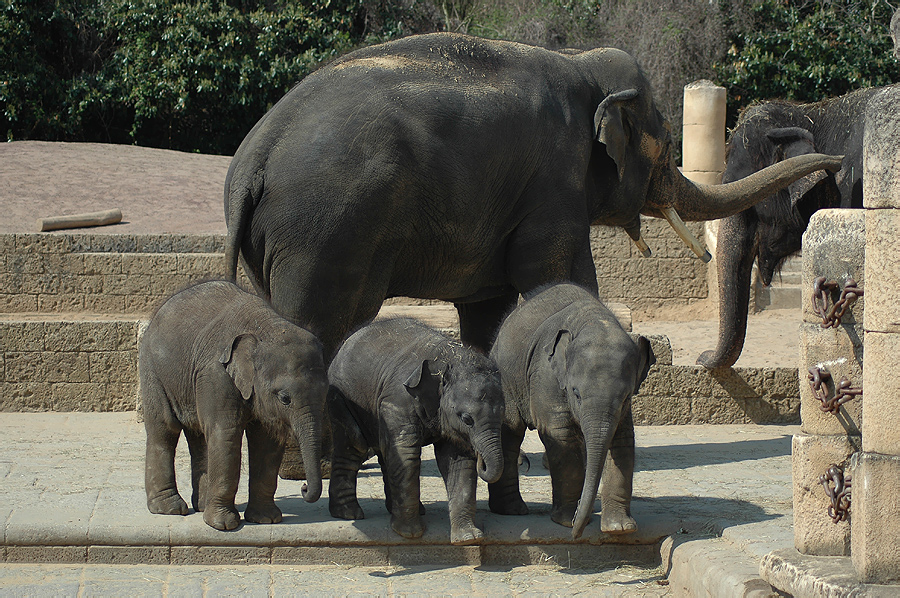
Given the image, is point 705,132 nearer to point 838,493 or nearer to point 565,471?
point 565,471

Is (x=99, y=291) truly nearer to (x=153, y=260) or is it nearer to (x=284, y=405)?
(x=153, y=260)

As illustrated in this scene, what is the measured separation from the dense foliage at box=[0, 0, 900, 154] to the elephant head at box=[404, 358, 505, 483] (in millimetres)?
15342

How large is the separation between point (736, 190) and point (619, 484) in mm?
3289

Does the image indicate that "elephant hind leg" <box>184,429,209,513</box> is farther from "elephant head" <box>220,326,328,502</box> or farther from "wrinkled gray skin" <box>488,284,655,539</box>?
"wrinkled gray skin" <box>488,284,655,539</box>

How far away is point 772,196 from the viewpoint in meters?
8.90

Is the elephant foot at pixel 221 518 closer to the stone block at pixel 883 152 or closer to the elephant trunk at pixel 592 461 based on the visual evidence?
the elephant trunk at pixel 592 461

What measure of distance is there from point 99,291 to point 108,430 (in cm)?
249

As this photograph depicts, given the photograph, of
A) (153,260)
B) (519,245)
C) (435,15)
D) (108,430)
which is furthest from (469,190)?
(435,15)

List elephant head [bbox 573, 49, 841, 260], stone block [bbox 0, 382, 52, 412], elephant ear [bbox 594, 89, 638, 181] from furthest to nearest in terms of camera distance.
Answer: stone block [bbox 0, 382, 52, 412] < elephant head [bbox 573, 49, 841, 260] < elephant ear [bbox 594, 89, 638, 181]

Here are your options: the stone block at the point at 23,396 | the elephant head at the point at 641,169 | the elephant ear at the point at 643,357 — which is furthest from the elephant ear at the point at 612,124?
the stone block at the point at 23,396

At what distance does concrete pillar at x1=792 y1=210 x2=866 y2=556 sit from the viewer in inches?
177

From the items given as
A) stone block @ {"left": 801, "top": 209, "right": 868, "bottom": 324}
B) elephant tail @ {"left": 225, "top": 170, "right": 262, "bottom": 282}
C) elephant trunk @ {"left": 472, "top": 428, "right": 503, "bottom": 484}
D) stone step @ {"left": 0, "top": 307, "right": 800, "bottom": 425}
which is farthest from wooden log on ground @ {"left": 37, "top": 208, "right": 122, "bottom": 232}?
stone block @ {"left": 801, "top": 209, "right": 868, "bottom": 324}

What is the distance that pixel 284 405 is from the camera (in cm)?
507

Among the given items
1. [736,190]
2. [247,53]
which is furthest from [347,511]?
[247,53]
